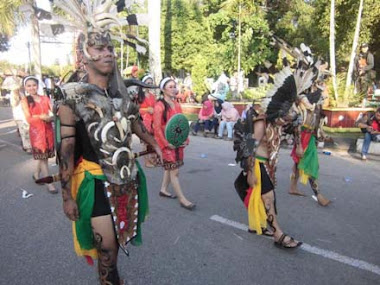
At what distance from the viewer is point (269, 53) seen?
82.1 ft

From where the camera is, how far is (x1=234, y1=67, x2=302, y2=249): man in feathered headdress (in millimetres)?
3686

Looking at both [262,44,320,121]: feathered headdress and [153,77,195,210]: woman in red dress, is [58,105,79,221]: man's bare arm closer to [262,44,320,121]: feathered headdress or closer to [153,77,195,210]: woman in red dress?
[262,44,320,121]: feathered headdress

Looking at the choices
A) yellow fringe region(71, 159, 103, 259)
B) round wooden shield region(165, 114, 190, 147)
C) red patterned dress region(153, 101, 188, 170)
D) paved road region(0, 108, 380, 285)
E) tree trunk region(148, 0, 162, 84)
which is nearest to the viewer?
yellow fringe region(71, 159, 103, 259)

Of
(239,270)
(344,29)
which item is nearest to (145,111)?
(239,270)

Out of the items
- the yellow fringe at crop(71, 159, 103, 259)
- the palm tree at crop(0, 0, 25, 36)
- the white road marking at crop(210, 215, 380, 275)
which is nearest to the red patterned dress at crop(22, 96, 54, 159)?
the yellow fringe at crop(71, 159, 103, 259)

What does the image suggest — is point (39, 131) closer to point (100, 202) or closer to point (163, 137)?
point (163, 137)

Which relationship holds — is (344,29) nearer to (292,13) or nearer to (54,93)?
(292,13)

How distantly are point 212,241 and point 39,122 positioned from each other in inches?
143

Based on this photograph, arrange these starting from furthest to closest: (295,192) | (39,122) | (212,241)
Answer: (39,122) < (295,192) < (212,241)

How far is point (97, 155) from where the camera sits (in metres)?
2.43

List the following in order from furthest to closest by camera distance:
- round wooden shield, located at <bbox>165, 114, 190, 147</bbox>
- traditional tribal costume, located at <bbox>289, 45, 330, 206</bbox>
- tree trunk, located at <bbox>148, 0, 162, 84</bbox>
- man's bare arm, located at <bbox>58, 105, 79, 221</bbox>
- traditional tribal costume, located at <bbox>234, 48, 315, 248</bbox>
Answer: tree trunk, located at <bbox>148, 0, 162, 84</bbox>, traditional tribal costume, located at <bbox>289, 45, 330, 206</bbox>, round wooden shield, located at <bbox>165, 114, 190, 147</bbox>, traditional tribal costume, located at <bbox>234, 48, 315, 248</bbox>, man's bare arm, located at <bbox>58, 105, 79, 221</bbox>

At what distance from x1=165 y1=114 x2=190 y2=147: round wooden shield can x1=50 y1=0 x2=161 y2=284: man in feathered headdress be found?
81.4 inches

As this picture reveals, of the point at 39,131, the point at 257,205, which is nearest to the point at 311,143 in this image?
the point at 257,205

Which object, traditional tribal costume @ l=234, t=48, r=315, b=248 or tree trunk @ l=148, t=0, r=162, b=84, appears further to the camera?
tree trunk @ l=148, t=0, r=162, b=84
